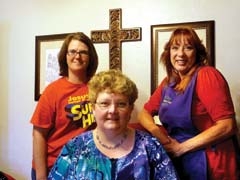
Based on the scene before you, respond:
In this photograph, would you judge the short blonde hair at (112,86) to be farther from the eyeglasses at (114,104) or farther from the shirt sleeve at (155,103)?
the shirt sleeve at (155,103)

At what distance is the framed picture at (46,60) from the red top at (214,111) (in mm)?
1267

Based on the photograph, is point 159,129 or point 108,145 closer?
point 108,145

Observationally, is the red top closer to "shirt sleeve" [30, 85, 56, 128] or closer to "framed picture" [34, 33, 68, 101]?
"shirt sleeve" [30, 85, 56, 128]

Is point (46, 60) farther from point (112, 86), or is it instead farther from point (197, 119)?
point (197, 119)

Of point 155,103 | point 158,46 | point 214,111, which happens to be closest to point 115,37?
point 158,46

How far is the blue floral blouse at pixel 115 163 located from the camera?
1546 mm

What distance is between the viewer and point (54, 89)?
6.48 feet

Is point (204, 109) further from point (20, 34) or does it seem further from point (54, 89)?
point (20, 34)

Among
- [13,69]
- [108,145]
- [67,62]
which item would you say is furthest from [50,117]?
[13,69]

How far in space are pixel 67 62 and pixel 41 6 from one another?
0.88 meters

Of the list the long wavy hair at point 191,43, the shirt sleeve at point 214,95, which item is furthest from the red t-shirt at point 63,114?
the shirt sleeve at point 214,95

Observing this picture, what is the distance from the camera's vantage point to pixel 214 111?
160 centimetres

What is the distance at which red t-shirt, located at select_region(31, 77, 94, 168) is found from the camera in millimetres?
1938

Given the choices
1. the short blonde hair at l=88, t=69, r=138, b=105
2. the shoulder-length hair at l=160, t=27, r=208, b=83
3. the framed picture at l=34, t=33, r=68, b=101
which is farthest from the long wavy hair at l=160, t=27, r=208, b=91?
the framed picture at l=34, t=33, r=68, b=101
